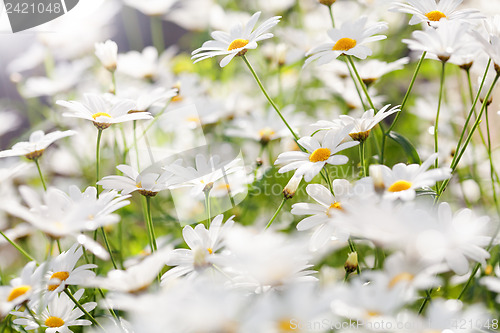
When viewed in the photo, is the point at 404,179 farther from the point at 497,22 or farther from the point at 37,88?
the point at 37,88

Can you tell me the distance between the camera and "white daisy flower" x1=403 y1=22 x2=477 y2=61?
0.54 metres

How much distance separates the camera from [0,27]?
3.31 feet

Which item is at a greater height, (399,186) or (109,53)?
(109,53)

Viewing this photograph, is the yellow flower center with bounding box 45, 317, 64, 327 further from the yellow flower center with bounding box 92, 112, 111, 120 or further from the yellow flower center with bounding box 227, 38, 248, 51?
the yellow flower center with bounding box 227, 38, 248, 51

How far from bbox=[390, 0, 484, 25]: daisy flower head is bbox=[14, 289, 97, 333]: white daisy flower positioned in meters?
0.52

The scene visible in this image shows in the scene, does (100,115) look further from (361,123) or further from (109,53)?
(361,123)

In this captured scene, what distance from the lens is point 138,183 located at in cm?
60

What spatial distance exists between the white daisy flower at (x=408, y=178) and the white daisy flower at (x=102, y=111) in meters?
0.30

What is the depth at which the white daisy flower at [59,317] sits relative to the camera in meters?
0.55

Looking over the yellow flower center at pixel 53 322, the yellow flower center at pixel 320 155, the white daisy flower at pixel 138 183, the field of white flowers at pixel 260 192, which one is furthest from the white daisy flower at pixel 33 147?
the yellow flower center at pixel 320 155

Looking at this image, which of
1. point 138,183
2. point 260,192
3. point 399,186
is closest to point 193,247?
point 138,183

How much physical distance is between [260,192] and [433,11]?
40 centimetres

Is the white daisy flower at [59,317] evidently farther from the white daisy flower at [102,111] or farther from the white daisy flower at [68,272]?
the white daisy flower at [102,111]

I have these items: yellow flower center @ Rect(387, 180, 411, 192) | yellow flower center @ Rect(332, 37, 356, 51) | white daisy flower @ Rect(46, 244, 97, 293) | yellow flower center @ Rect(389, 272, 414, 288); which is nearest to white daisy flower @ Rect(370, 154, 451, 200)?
yellow flower center @ Rect(387, 180, 411, 192)
